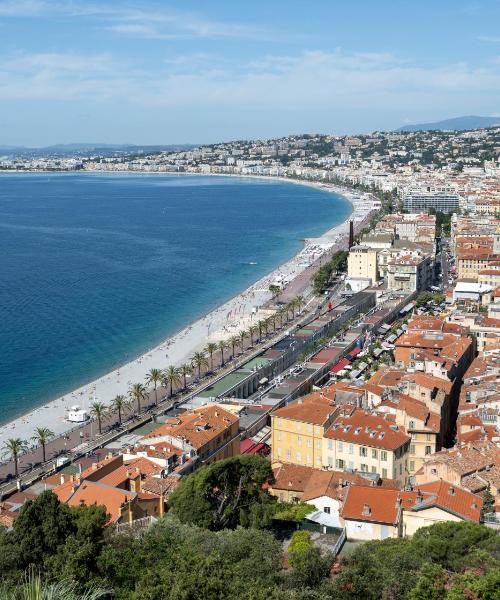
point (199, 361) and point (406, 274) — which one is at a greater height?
point (406, 274)

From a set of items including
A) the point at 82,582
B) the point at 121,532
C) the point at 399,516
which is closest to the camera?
the point at 82,582

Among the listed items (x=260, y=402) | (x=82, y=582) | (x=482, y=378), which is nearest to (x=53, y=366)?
(x=260, y=402)

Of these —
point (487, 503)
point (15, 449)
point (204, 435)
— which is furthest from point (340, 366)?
point (487, 503)

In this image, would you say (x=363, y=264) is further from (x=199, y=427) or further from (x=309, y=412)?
(x=199, y=427)

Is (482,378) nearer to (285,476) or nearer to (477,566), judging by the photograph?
(285,476)

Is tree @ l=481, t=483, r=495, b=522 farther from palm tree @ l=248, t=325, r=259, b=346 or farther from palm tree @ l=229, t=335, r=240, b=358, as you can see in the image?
palm tree @ l=248, t=325, r=259, b=346

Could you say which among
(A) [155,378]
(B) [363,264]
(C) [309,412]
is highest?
(C) [309,412]

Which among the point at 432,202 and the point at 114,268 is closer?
the point at 114,268
